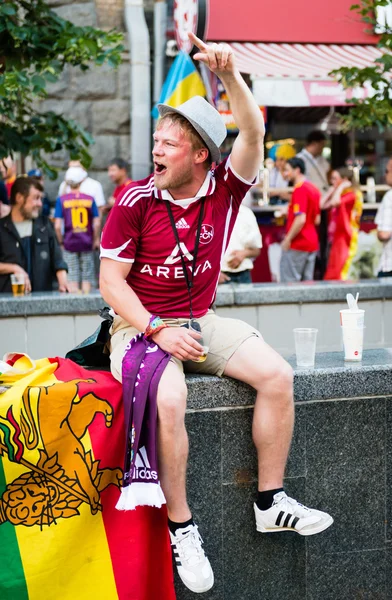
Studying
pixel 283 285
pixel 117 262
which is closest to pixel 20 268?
pixel 283 285

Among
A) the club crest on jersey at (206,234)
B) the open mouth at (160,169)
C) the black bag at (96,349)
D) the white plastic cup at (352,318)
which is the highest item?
the open mouth at (160,169)

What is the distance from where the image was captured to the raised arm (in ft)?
13.3

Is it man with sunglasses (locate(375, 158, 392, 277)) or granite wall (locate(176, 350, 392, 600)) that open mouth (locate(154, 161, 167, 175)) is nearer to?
granite wall (locate(176, 350, 392, 600))

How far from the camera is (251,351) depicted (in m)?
4.13

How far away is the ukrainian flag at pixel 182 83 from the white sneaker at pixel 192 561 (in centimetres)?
814

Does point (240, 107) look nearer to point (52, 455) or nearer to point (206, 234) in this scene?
point (206, 234)

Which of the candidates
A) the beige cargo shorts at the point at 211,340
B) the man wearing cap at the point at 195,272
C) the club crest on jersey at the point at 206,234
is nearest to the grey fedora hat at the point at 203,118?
the man wearing cap at the point at 195,272

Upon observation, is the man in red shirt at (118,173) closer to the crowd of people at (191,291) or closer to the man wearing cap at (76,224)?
the man wearing cap at (76,224)

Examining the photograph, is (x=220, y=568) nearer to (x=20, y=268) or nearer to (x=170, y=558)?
(x=170, y=558)

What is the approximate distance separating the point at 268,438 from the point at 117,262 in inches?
38.4

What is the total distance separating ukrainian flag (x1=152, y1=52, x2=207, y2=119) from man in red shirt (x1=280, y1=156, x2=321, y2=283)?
1.44 meters

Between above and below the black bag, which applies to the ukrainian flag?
above

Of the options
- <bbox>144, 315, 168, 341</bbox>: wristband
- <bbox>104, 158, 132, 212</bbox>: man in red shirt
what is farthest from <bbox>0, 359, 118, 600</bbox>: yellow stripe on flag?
<bbox>104, 158, 132, 212</bbox>: man in red shirt

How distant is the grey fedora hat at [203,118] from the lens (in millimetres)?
4180
